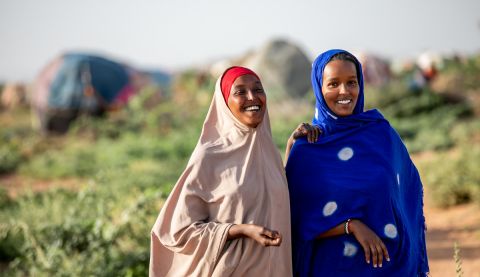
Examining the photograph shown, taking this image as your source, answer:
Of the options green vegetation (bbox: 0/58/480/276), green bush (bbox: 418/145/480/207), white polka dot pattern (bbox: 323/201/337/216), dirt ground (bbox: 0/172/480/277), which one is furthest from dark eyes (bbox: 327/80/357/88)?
green bush (bbox: 418/145/480/207)

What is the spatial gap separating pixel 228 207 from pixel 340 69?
2.56 ft

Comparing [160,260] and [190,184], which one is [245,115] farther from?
[160,260]

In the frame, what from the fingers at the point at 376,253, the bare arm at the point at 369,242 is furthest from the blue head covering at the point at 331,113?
the fingers at the point at 376,253

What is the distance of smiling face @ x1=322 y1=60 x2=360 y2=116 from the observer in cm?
257

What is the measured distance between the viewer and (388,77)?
847 inches

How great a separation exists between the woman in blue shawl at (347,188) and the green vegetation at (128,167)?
2132 mm

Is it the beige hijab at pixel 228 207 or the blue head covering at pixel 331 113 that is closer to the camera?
the beige hijab at pixel 228 207

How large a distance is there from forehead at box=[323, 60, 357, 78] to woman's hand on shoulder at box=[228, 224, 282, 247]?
0.78 meters

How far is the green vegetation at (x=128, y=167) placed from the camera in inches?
178

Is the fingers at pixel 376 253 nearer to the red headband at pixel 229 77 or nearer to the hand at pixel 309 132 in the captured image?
the hand at pixel 309 132

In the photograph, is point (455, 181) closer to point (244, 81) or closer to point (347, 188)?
point (347, 188)

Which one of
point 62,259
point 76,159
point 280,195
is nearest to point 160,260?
point 280,195

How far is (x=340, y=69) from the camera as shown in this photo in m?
2.58

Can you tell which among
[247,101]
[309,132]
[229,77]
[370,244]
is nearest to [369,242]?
[370,244]
